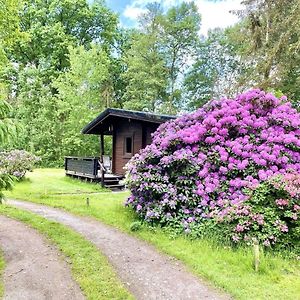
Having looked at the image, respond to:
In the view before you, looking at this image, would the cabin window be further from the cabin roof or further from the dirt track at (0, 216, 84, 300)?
the dirt track at (0, 216, 84, 300)

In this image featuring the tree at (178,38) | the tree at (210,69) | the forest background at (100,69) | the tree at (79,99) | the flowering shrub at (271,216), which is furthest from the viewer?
the tree at (210,69)

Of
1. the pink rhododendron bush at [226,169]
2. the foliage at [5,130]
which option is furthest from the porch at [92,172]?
the foliage at [5,130]

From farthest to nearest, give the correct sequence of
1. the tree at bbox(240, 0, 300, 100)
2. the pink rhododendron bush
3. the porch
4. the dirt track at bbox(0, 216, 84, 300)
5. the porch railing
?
the tree at bbox(240, 0, 300, 100) → the porch railing → the porch → the pink rhododendron bush → the dirt track at bbox(0, 216, 84, 300)

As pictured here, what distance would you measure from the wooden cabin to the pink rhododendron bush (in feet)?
14.9

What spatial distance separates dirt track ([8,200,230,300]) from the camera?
173 inches

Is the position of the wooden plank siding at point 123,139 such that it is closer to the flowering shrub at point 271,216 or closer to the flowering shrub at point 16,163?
the flowering shrub at point 16,163

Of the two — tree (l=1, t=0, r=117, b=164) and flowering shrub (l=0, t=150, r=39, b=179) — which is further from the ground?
tree (l=1, t=0, r=117, b=164)

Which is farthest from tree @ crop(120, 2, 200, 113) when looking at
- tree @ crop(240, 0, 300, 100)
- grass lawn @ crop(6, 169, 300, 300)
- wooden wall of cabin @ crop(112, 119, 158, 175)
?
grass lawn @ crop(6, 169, 300, 300)

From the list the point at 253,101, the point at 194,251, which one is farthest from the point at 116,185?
the point at 194,251

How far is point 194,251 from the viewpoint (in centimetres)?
592

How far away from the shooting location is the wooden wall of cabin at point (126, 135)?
1410cm

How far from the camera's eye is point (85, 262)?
17.6 feet

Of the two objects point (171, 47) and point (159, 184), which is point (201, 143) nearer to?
point (159, 184)

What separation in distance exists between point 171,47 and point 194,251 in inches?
1016
